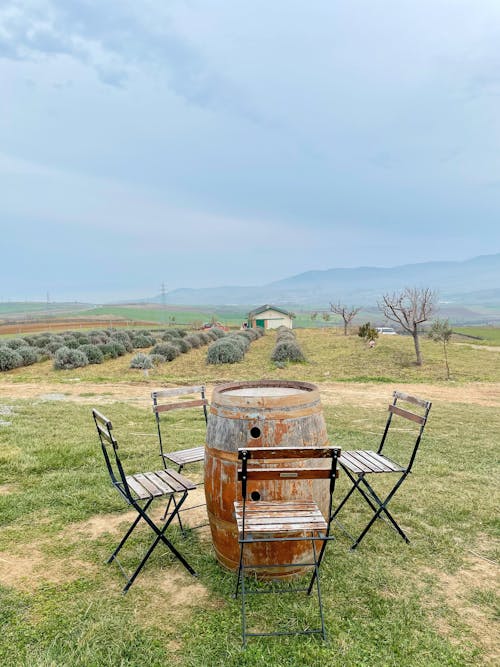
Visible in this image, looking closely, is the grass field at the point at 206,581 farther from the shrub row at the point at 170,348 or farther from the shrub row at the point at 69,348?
the shrub row at the point at 69,348

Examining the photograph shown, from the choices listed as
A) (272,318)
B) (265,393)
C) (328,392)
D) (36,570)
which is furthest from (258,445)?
(272,318)

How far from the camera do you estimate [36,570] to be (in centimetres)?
404

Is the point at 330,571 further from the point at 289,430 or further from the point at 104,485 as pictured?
the point at 104,485

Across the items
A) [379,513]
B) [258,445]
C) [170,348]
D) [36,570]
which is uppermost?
[258,445]

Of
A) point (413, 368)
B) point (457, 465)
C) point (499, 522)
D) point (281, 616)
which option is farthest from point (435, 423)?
point (413, 368)

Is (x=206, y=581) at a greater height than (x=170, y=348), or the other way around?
(x=206, y=581)

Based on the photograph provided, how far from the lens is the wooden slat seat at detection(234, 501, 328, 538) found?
3.20m

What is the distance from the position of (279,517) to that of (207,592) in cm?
105

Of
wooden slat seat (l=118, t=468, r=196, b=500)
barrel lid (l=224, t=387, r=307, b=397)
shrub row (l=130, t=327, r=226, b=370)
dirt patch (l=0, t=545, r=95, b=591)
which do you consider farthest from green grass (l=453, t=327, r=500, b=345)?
dirt patch (l=0, t=545, r=95, b=591)

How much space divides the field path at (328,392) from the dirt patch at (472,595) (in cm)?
824

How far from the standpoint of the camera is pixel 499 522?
5.02 meters

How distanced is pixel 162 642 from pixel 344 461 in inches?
96.5

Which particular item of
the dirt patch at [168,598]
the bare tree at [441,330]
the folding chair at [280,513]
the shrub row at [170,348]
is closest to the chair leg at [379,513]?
the folding chair at [280,513]

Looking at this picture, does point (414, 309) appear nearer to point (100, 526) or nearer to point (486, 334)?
point (100, 526)
